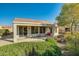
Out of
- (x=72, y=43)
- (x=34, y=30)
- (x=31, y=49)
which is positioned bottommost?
(x=31, y=49)

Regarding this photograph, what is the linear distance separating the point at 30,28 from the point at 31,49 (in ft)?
1.28

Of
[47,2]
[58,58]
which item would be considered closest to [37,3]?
[47,2]

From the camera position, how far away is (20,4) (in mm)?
5551

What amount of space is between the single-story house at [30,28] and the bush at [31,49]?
160mm

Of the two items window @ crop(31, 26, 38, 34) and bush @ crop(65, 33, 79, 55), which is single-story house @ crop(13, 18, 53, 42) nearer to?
window @ crop(31, 26, 38, 34)

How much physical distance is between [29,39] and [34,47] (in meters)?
0.18

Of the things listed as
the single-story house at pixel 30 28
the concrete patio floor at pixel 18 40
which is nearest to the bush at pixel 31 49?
the concrete patio floor at pixel 18 40

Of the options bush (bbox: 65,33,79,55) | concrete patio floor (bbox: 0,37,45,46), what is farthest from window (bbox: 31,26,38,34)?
bush (bbox: 65,33,79,55)

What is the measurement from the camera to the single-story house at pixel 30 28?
561 centimetres

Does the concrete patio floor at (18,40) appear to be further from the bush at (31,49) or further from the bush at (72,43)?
the bush at (72,43)

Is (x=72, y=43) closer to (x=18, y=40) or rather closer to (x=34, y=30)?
(x=34, y=30)

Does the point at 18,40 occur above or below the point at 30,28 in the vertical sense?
below

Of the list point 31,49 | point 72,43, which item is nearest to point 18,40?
point 31,49

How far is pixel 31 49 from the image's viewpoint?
221 inches
